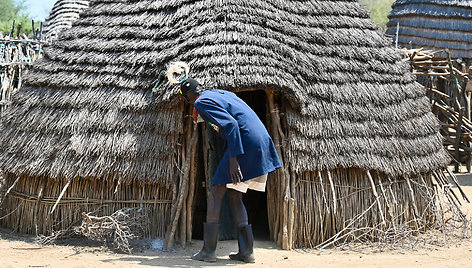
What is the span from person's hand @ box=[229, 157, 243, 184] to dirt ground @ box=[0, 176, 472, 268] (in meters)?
0.80

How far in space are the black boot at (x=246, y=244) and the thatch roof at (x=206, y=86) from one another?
3.41ft

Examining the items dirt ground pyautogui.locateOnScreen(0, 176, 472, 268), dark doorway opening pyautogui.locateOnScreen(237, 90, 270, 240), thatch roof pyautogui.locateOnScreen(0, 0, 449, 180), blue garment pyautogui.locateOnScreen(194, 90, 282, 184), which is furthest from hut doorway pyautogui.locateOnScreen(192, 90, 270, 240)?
dirt ground pyautogui.locateOnScreen(0, 176, 472, 268)

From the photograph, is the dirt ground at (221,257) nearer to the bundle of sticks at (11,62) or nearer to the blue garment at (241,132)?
the blue garment at (241,132)

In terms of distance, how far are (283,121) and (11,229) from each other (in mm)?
3352

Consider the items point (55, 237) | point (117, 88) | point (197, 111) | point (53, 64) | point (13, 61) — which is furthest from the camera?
point (13, 61)

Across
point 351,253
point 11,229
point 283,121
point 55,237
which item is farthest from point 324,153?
point 11,229

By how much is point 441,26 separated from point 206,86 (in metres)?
12.7

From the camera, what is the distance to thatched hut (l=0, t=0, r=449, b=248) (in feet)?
20.3

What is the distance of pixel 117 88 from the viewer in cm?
652

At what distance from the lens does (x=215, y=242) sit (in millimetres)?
5523

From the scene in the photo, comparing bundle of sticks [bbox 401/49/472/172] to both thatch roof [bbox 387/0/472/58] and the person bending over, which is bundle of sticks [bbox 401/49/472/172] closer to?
thatch roof [bbox 387/0/472/58]

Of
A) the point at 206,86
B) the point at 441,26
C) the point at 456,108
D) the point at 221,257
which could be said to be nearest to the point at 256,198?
the point at 221,257

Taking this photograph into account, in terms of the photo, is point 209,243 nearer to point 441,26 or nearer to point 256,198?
point 256,198

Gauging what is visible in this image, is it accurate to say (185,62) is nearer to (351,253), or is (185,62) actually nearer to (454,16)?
(351,253)
